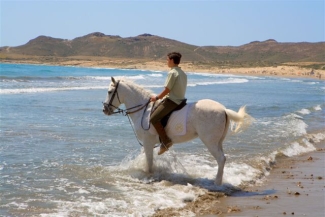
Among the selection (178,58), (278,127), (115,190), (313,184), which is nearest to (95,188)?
(115,190)

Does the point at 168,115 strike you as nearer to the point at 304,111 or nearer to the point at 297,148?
the point at 297,148

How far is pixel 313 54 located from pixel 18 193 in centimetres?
17582

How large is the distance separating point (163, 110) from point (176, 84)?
60 centimetres

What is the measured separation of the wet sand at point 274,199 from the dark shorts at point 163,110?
175cm

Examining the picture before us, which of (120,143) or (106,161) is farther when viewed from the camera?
(120,143)

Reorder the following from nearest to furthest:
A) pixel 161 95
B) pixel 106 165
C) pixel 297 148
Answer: pixel 161 95 → pixel 106 165 → pixel 297 148

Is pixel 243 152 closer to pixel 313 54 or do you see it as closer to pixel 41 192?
pixel 41 192

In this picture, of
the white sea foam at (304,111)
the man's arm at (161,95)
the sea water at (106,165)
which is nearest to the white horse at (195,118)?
the man's arm at (161,95)

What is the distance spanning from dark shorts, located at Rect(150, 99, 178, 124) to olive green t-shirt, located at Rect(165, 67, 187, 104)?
0.10 metres

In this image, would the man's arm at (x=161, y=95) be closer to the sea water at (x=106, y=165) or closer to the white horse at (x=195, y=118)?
the white horse at (x=195, y=118)

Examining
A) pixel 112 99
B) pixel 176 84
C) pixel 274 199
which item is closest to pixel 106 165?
pixel 112 99

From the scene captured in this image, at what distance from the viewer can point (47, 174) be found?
28.8ft

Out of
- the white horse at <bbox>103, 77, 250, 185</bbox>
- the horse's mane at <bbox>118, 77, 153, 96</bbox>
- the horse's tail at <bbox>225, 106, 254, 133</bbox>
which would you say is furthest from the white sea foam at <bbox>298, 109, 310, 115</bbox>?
the horse's mane at <bbox>118, 77, 153, 96</bbox>

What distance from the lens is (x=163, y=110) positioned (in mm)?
8812
